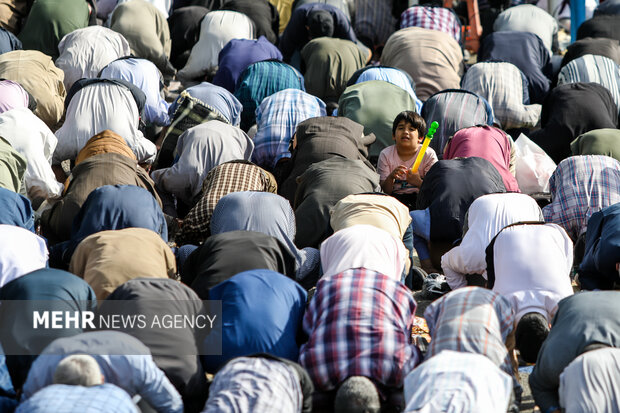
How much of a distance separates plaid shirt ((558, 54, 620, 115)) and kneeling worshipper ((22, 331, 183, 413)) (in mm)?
4912

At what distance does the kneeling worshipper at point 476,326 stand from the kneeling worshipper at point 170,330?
943 millimetres

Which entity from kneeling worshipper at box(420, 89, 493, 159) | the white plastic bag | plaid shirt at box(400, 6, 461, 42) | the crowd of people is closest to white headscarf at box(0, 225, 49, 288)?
the crowd of people

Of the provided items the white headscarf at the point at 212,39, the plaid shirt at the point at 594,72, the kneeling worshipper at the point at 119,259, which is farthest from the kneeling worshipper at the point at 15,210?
the plaid shirt at the point at 594,72

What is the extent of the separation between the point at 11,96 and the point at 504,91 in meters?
3.38

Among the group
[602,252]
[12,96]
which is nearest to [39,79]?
[12,96]

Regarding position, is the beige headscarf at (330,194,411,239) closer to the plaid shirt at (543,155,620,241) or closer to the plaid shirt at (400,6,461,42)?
the plaid shirt at (543,155,620,241)

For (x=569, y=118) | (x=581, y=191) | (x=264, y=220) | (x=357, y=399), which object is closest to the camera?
(x=357, y=399)

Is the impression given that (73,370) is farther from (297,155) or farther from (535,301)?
(297,155)

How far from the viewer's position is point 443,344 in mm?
4395

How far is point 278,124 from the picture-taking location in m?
7.25

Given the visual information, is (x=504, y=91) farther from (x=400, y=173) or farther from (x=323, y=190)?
(x=323, y=190)

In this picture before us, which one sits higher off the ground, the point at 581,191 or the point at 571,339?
the point at 571,339

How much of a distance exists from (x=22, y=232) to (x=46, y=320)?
81cm

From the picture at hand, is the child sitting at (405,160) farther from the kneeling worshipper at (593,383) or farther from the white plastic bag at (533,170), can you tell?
the kneeling worshipper at (593,383)
